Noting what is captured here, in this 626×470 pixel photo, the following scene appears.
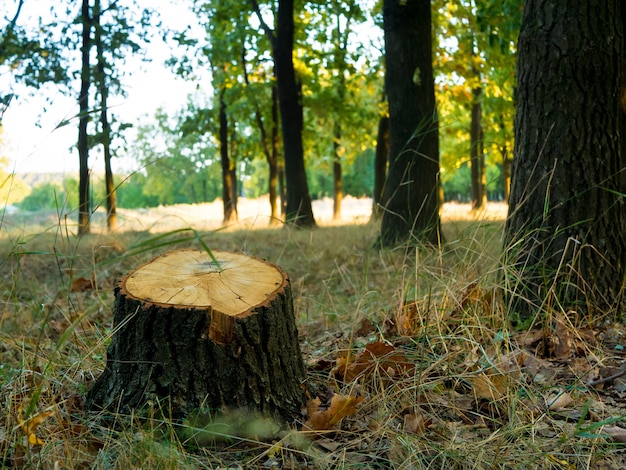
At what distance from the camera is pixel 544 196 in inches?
153

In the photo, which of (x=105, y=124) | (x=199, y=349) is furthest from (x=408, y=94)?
(x=199, y=349)

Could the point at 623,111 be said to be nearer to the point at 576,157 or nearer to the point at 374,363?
the point at 576,157

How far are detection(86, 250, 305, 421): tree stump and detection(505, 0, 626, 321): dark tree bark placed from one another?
71.5 inches

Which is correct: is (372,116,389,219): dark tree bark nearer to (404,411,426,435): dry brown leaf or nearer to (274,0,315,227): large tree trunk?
(274,0,315,227): large tree trunk

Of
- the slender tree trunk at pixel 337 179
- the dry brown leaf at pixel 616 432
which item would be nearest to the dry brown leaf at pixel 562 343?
the dry brown leaf at pixel 616 432

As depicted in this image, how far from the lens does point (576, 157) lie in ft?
12.6

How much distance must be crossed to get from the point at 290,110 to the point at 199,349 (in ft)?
36.0

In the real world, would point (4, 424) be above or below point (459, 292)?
below

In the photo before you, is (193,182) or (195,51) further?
(193,182)

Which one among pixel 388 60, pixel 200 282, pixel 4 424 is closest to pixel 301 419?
pixel 200 282

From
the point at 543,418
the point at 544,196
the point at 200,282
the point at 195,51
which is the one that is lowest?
the point at 543,418

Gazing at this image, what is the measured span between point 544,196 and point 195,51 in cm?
1350

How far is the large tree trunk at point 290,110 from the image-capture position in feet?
41.8

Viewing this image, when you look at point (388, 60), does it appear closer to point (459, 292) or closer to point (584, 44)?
point (584, 44)
